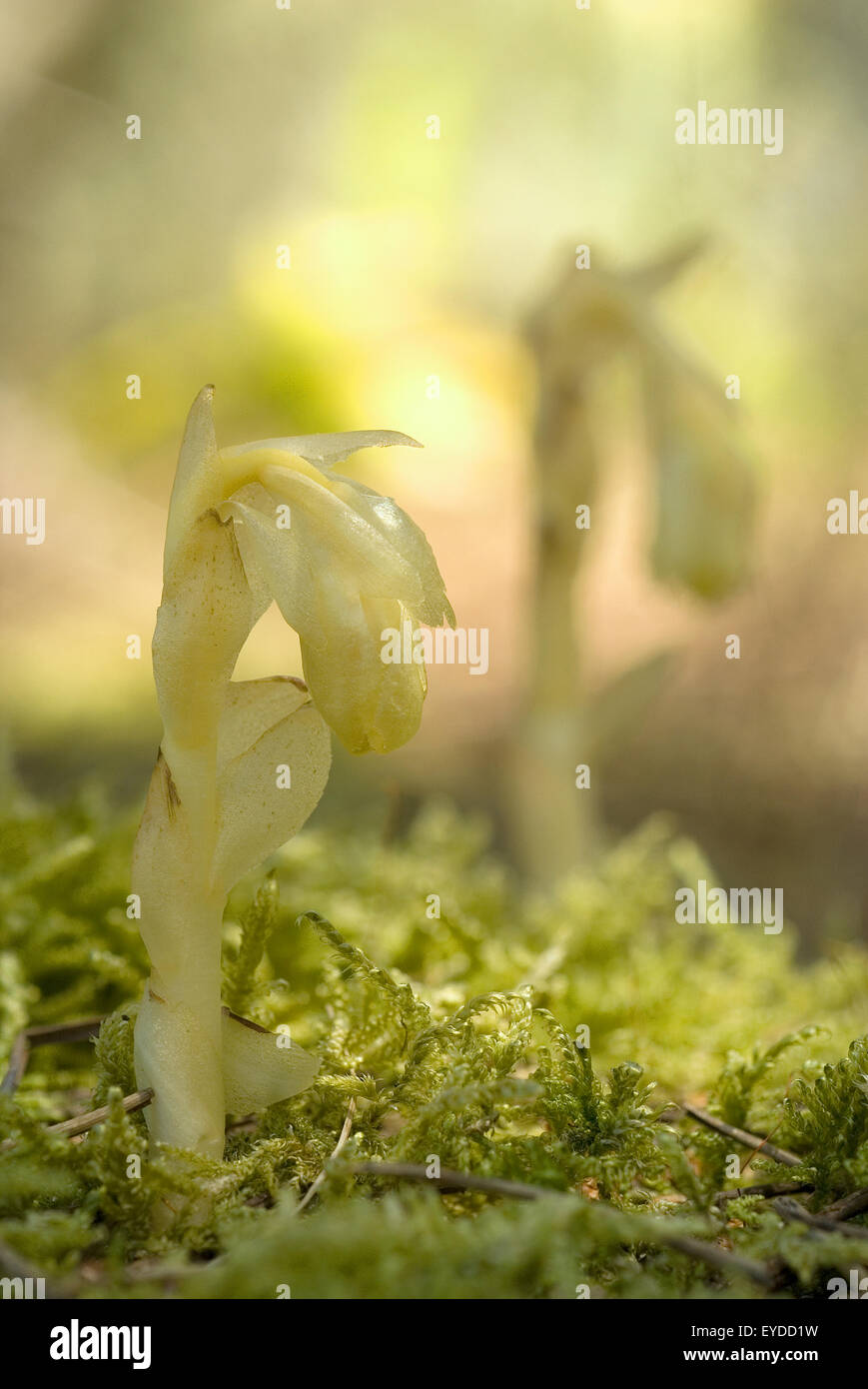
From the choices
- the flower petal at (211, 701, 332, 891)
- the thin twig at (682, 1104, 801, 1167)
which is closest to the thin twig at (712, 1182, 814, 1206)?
the thin twig at (682, 1104, 801, 1167)

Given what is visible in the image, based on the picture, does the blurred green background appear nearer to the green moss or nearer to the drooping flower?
the green moss

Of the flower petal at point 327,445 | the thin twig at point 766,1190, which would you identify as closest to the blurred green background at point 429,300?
the thin twig at point 766,1190

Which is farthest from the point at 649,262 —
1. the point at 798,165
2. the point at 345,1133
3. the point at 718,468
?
the point at 798,165

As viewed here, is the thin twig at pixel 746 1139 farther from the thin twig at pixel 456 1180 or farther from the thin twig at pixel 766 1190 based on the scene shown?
the thin twig at pixel 456 1180

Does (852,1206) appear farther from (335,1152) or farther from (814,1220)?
(335,1152)

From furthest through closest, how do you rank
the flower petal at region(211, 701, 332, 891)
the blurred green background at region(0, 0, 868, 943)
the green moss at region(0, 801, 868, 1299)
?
the blurred green background at region(0, 0, 868, 943) → the flower petal at region(211, 701, 332, 891) → the green moss at region(0, 801, 868, 1299)

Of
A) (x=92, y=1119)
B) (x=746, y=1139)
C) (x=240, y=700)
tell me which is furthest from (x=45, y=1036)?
(x=746, y=1139)

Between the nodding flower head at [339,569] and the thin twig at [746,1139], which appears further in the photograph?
the thin twig at [746,1139]
